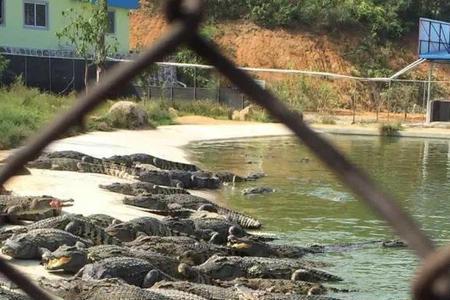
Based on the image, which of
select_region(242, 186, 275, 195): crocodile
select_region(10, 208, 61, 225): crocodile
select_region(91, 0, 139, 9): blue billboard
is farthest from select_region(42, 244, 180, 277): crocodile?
select_region(91, 0, 139, 9): blue billboard

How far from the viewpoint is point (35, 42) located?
28.5 metres

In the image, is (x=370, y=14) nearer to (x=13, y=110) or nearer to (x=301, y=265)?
(x=13, y=110)

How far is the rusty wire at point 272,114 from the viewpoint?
2.99ft

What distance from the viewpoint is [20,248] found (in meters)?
7.62

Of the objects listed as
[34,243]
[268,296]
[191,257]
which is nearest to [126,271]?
[34,243]

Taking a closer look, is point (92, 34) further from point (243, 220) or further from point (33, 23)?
point (243, 220)

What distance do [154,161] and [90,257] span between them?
9.32 metres

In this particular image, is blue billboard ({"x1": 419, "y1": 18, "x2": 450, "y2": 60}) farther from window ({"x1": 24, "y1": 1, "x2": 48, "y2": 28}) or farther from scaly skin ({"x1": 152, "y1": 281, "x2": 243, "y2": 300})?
scaly skin ({"x1": 152, "y1": 281, "x2": 243, "y2": 300})

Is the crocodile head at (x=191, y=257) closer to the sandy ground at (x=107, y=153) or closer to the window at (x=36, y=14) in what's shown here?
the sandy ground at (x=107, y=153)

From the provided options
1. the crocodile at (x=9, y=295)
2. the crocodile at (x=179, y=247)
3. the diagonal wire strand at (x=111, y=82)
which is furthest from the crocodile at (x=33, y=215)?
the diagonal wire strand at (x=111, y=82)

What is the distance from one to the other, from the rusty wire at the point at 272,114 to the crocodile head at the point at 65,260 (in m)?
6.49

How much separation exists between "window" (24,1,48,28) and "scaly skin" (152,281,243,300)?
22777 millimetres

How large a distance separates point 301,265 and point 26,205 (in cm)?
343

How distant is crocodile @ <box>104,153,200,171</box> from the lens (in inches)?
652
